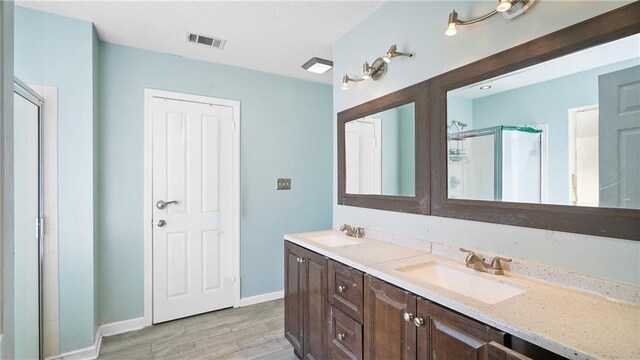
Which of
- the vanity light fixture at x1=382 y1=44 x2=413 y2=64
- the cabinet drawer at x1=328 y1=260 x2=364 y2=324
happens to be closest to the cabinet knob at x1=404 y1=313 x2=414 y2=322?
the cabinet drawer at x1=328 y1=260 x2=364 y2=324

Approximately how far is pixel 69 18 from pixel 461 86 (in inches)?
Answer: 106

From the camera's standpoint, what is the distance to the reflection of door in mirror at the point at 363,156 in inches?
84.1

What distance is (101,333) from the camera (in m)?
2.43

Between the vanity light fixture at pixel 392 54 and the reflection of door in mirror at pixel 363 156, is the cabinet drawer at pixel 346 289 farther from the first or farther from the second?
the vanity light fixture at pixel 392 54

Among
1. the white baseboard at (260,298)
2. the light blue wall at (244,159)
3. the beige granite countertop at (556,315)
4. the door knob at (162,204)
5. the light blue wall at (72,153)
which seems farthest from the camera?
the white baseboard at (260,298)

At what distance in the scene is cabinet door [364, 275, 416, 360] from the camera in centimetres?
118

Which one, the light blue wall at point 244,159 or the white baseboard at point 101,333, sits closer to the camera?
the white baseboard at point 101,333

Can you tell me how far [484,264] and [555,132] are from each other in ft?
2.07

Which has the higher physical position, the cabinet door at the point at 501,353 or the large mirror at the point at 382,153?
the large mirror at the point at 382,153

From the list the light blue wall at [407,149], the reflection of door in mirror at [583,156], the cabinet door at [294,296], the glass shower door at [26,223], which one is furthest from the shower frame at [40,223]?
the reflection of door in mirror at [583,156]

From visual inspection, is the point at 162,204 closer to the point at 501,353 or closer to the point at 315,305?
the point at 315,305

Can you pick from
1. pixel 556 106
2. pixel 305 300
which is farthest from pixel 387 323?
pixel 556 106

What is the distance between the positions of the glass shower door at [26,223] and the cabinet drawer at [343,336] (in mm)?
1739

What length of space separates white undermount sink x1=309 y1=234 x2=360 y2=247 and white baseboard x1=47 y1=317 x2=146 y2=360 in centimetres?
178
